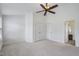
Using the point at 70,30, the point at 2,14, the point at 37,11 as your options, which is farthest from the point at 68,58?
the point at 2,14

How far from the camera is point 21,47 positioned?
219cm

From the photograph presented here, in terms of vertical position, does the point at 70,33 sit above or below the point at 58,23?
below

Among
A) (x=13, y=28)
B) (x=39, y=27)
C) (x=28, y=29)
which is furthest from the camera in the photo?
(x=39, y=27)

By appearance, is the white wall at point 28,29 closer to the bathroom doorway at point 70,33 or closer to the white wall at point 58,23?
the white wall at point 58,23

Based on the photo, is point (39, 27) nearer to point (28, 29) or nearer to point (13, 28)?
point (28, 29)

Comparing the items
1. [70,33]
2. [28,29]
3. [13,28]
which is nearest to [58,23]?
[70,33]

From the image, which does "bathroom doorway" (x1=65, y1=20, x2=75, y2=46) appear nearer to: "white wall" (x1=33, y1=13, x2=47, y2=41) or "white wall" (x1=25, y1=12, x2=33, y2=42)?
"white wall" (x1=33, y1=13, x2=47, y2=41)

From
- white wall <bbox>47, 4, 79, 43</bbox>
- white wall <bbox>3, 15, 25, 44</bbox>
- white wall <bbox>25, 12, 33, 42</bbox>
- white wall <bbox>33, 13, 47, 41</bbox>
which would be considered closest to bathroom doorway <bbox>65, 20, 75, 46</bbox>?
white wall <bbox>47, 4, 79, 43</bbox>

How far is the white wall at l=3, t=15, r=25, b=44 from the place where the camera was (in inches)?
80.4

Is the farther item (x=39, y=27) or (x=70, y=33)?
(x=39, y=27)

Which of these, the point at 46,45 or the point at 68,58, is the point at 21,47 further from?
the point at 68,58

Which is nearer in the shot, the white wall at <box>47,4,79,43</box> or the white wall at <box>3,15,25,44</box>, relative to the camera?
the white wall at <box>3,15,25,44</box>

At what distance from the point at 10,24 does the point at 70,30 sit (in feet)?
3.42

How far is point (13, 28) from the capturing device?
212 cm
